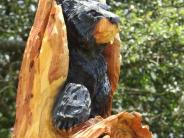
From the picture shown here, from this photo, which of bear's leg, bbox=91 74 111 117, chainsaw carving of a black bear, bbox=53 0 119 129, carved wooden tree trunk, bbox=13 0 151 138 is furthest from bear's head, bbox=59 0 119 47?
bear's leg, bbox=91 74 111 117

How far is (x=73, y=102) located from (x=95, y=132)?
0.19 meters

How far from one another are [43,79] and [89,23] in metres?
0.40

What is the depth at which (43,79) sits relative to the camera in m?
3.26

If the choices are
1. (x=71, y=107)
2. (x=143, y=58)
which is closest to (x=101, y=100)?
(x=71, y=107)

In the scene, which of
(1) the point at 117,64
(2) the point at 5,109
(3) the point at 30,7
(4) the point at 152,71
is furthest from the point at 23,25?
(1) the point at 117,64

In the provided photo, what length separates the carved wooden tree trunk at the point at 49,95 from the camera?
3.24 metres

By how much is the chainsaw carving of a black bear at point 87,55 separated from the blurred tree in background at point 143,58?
372 centimetres

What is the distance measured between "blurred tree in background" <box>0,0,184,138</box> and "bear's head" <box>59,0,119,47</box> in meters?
3.76

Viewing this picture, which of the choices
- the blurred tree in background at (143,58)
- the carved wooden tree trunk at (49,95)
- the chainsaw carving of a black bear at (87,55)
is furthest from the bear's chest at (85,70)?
the blurred tree in background at (143,58)

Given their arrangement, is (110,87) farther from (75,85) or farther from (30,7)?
(30,7)

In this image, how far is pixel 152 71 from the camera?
8.05 meters

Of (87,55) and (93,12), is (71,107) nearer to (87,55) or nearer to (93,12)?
(87,55)

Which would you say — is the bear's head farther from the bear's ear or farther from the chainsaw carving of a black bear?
the bear's ear

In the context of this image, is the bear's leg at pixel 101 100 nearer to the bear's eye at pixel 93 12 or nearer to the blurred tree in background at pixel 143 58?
the bear's eye at pixel 93 12
